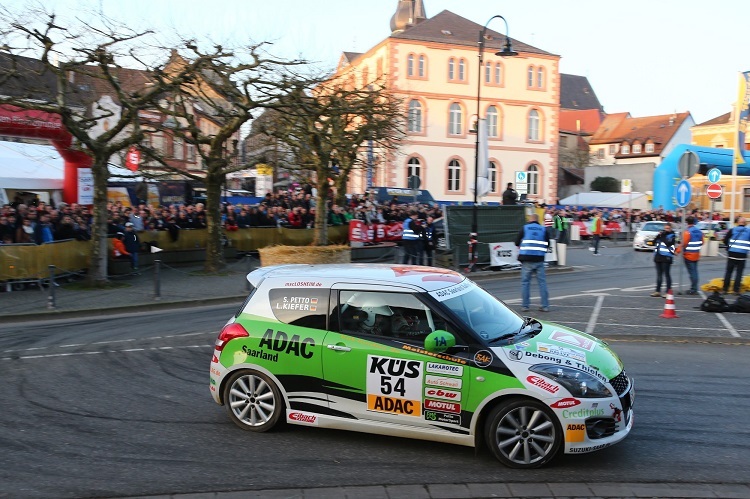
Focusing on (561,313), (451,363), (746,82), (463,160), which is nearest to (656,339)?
(561,313)

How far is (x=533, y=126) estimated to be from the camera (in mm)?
68438

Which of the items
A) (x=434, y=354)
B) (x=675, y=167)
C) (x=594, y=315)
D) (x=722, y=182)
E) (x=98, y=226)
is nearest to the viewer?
(x=434, y=354)

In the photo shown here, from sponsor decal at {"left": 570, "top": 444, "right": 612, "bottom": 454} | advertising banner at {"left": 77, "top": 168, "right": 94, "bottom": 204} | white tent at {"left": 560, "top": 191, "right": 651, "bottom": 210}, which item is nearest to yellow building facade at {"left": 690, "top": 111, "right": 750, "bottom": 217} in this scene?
white tent at {"left": 560, "top": 191, "right": 651, "bottom": 210}

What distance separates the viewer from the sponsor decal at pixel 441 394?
19.7 feet

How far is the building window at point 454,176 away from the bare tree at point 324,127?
2826 cm

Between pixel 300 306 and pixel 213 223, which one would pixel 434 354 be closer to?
pixel 300 306

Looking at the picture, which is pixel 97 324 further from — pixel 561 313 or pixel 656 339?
pixel 656 339

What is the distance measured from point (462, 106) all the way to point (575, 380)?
203 feet

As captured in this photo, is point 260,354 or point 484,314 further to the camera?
point 260,354

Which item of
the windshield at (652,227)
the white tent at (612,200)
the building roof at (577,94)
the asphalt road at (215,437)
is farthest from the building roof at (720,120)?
the asphalt road at (215,437)

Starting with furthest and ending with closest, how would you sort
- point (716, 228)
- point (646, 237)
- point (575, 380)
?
point (716, 228), point (646, 237), point (575, 380)

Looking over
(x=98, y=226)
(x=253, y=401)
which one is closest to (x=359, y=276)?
(x=253, y=401)

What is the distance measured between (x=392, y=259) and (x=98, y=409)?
18.3 metres

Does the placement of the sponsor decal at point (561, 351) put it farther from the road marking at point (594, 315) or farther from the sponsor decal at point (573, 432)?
the road marking at point (594, 315)
